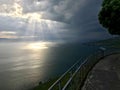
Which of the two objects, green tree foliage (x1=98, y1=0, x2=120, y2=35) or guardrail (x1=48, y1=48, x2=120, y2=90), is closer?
guardrail (x1=48, y1=48, x2=120, y2=90)

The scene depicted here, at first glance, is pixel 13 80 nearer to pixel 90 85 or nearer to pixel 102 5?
pixel 102 5

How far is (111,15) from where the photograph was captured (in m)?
30.3

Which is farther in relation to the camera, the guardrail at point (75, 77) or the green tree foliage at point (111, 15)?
the green tree foliage at point (111, 15)

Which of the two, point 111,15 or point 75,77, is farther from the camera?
point 111,15

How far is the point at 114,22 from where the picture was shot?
30703 millimetres

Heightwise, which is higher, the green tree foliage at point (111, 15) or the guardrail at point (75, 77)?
the green tree foliage at point (111, 15)

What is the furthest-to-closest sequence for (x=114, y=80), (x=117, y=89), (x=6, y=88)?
(x=6, y=88) → (x=114, y=80) → (x=117, y=89)

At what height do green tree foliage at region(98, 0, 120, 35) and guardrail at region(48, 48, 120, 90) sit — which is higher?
green tree foliage at region(98, 0, 120, 35)

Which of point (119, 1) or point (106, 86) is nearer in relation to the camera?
point (106, 86)

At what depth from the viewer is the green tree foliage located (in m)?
30.0

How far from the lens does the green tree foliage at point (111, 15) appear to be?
3000cm

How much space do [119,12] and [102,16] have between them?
3195 mm

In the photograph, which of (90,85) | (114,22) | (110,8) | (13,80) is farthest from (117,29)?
(13,80)

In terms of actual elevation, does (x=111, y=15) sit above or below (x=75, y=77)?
above
